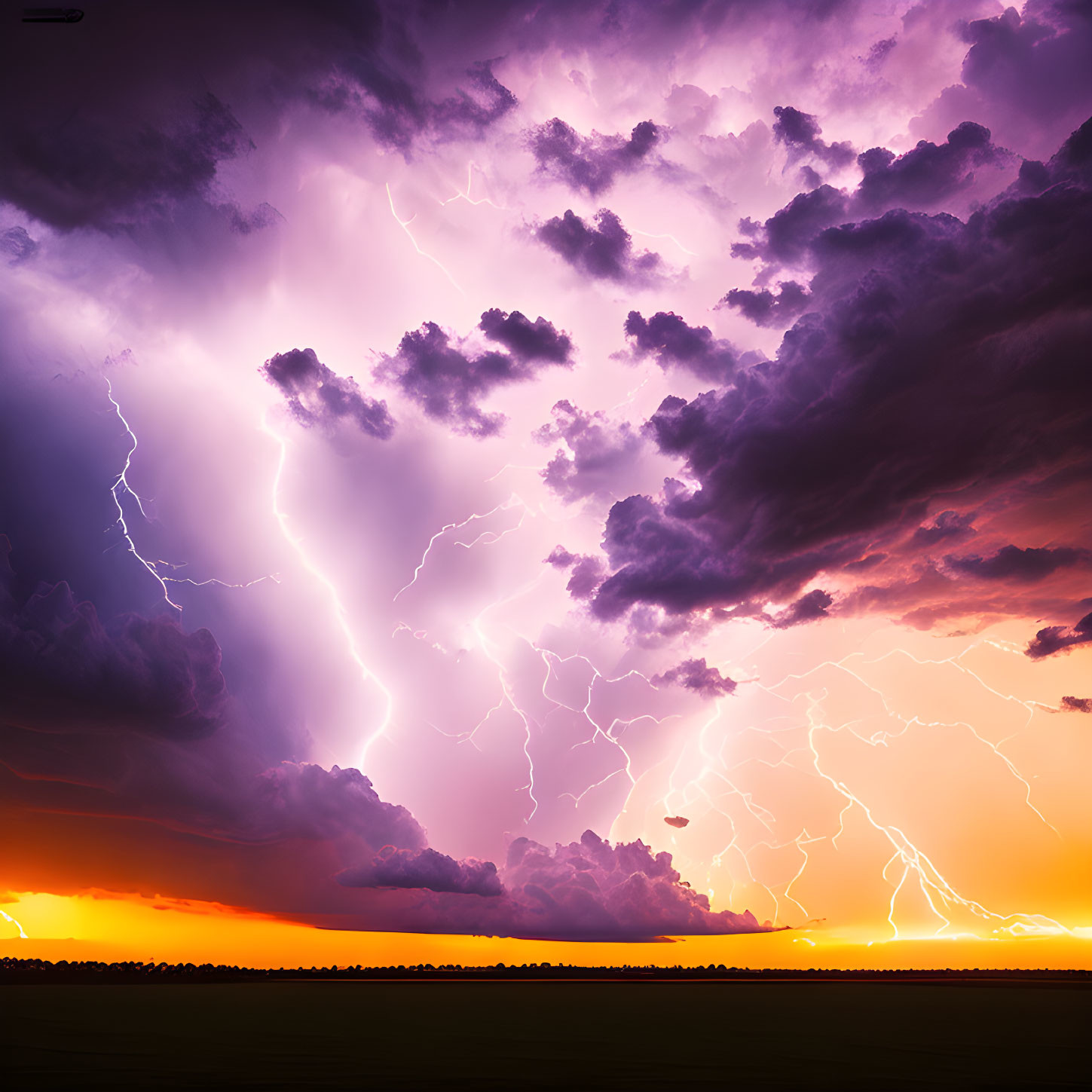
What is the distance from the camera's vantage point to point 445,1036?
97.5 ft

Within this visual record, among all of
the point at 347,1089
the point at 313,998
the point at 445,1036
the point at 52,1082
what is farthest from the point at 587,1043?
the point at 313,998

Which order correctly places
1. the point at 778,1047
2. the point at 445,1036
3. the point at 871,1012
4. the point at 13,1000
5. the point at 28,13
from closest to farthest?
the point at 28,13 → the point at 778,1047 → the point at 445,1036 → the point at 871,1012 → the point at 13,1000

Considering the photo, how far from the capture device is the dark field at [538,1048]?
18875mm

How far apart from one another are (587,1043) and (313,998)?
148 feet

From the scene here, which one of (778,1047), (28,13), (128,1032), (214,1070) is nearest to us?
(214,1070)

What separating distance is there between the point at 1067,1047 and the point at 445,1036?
21.3 metres

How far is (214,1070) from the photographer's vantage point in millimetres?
20156

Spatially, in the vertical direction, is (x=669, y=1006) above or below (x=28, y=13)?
below

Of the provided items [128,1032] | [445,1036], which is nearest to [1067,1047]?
[445,1036]

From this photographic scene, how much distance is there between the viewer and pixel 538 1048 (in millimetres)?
25922

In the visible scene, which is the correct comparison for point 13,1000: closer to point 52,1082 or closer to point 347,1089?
point 52,1082

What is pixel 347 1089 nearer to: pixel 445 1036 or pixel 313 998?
pixel 445 1036

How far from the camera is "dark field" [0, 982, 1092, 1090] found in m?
18.9

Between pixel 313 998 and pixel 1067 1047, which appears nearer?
pixel 1067 1047
